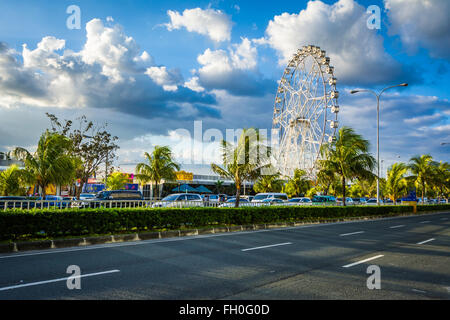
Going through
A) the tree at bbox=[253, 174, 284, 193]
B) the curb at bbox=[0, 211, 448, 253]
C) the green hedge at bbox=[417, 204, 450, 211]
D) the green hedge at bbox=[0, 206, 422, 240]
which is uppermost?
the tree at bbox=[253, 174, 284, 193]

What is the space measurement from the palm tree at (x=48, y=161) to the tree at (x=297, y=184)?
43.5m

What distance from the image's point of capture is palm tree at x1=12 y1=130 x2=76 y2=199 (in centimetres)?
1820

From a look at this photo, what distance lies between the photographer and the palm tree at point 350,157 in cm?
2755

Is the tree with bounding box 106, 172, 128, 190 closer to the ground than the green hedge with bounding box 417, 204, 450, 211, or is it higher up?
higher up

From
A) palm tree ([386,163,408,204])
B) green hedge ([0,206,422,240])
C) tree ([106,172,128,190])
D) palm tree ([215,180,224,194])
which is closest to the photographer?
green hedge ([0,206,422,240])

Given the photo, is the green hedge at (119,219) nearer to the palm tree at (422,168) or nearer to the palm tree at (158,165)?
the palm tree at (158,165)

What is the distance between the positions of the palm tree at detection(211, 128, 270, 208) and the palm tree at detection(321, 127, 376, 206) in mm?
6939

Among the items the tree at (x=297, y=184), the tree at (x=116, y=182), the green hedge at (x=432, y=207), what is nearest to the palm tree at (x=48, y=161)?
the green hedge at (x=432, y=207)

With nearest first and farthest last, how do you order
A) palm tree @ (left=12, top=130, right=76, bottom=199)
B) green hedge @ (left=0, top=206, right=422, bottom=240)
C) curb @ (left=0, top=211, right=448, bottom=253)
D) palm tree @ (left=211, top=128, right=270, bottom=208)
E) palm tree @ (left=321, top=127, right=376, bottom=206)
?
1. curb @ (left=0, top=211, right=448, bottom=253)
2. green hedge @ (left=0, top=206, right=422, bottom=240)
3. palm tree @ (left=12, top=130, right=76, bottom=199)
4. palm tree @ (left=211, top=128, right=270, bottom=208)
5. palm tree @ (left=321, top=127, right=376, bottom=206)

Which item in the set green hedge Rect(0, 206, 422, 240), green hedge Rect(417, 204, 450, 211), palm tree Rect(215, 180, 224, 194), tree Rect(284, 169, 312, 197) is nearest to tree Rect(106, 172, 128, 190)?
palm tree Rect(215, 180, 224, 194)

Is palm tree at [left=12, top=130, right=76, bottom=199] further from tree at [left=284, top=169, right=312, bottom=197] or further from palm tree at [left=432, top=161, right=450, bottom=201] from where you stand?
palm tree at [left=432, top=161, right=450, bottom=201]

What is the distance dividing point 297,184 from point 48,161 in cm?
4495

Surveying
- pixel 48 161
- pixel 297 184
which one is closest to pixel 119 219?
pixel 48 161

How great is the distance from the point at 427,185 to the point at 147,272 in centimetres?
5791
